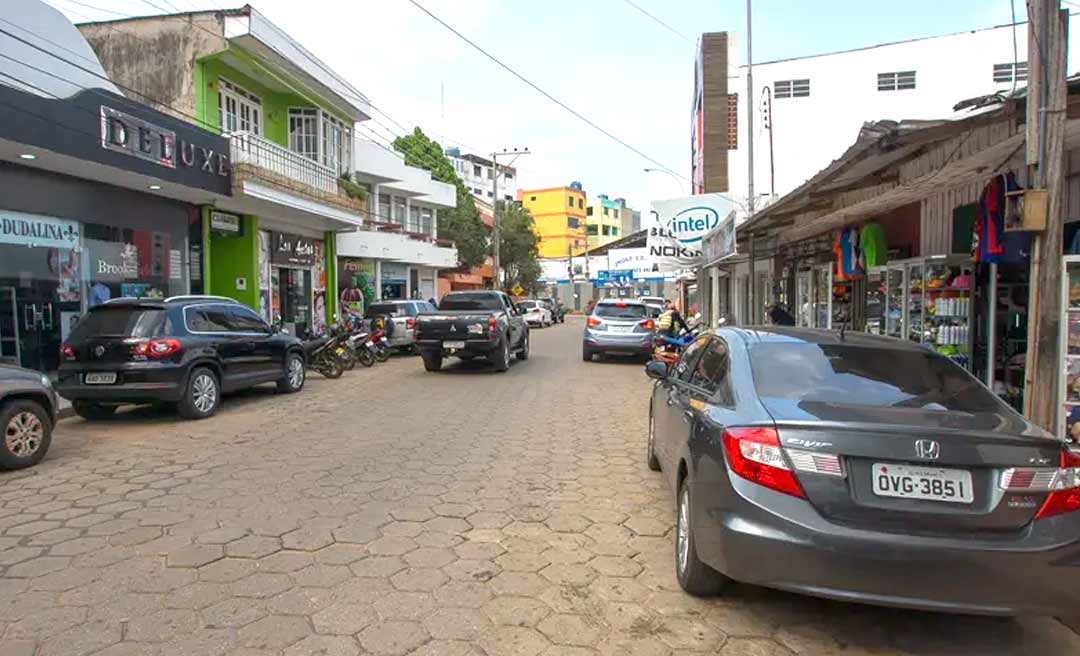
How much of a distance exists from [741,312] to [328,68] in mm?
15306

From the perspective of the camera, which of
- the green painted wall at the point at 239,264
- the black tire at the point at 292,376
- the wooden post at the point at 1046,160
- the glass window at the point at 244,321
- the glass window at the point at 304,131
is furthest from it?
the glass window at the point at 304,131

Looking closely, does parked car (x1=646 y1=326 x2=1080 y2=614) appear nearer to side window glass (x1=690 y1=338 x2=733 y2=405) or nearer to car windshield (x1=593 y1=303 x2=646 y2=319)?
→ side window glass (x1=690 y1=338 x2=733 y2=405)

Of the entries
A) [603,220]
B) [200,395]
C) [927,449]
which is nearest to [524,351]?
[200,395]

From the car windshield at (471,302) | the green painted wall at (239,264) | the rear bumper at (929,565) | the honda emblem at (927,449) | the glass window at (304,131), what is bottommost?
the rear bumper at (929,565)

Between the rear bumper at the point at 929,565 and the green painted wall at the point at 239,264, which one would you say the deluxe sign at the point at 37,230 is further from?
the rear bumper at the point at 929,565

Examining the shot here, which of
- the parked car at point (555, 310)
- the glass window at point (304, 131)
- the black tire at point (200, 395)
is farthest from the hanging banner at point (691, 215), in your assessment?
the parked car at point (555, 310)

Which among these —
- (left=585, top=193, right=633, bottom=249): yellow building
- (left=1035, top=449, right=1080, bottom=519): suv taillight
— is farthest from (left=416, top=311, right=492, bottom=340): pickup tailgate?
(left=585, top=193, right=633, bottom=249): yellow building

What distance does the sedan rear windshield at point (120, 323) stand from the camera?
8.57 metres

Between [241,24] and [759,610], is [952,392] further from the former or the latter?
[241,24]

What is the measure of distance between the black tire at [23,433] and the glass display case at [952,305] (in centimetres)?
945

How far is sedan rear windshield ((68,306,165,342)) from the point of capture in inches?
337

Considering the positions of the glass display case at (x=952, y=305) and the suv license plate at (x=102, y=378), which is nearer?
the glass display case at (x=952, y=305)

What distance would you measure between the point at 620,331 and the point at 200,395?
10024mm

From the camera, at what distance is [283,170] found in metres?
18.0
